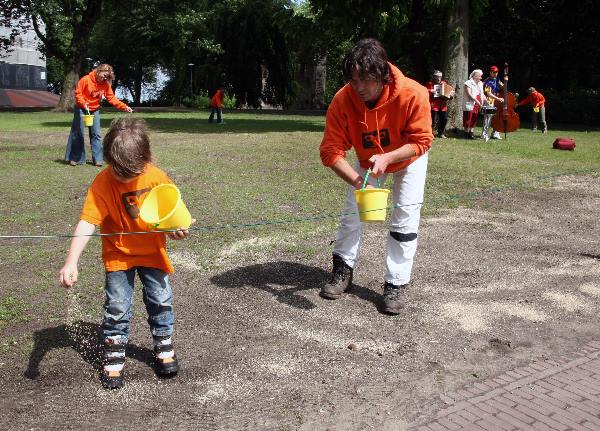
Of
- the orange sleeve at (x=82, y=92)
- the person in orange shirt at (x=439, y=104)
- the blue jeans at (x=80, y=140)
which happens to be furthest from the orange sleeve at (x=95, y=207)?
the person in orange shirt at (x=439, y=104)

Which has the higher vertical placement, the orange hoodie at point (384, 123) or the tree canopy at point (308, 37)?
the tree canopy at point (308, 37)

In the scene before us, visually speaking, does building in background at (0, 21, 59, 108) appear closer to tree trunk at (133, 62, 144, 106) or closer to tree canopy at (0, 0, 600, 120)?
tree trunk at (133, 62, 144, 106)

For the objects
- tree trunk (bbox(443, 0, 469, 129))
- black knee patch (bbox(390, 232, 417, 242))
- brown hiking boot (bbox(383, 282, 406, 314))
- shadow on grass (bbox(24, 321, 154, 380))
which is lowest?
shadow on grass (bbox(24, 321, 154, 380))

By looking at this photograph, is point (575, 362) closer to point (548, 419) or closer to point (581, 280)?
point (548, 419)

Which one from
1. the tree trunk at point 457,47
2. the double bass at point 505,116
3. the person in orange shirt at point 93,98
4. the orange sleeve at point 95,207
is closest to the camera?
the orange sleeve at point 95,207

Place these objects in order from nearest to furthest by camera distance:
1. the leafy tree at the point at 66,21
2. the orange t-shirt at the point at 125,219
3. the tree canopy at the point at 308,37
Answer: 1. the orange t-shirt at the point at 125,219
2. the tree canopy at the point at 308,37
3. the leafy tree at the point at 66,21

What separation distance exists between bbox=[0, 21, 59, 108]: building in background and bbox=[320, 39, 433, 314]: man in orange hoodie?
65.4m

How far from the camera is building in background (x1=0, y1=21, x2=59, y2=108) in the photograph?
6575 cm

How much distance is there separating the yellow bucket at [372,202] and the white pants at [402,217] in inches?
23.4

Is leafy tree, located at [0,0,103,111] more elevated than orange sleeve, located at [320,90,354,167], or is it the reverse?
leafy tree, located at [0,0,103,111]

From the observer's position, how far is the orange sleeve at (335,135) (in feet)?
16.7

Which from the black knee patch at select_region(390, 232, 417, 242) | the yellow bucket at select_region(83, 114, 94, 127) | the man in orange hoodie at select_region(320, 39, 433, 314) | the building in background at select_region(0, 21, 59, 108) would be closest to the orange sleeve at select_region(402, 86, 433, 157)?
the man in orange hoodie at select_region(320, 39, 433, 314)

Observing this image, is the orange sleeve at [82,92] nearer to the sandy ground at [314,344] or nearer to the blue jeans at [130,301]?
the sandy ground at [314,344]

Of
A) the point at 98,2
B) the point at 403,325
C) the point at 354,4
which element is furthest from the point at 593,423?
the point at 98,2
